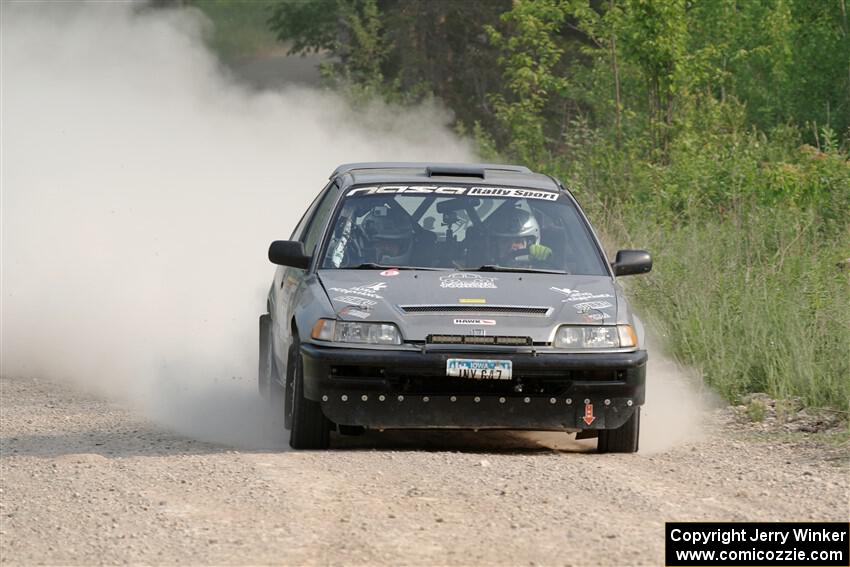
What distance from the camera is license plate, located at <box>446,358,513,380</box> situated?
854cm

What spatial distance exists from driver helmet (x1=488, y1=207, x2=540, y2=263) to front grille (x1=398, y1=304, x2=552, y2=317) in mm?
877

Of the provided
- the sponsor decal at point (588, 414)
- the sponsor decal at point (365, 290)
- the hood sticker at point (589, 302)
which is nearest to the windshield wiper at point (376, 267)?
the sponsor decal at point (365, 290)

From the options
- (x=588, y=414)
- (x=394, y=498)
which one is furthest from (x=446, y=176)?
(x=394, y=498)

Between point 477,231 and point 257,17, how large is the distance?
45.9 meters

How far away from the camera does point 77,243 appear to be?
17.9 metres

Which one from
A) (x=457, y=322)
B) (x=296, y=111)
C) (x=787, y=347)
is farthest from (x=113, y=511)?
(x=296, y=111)

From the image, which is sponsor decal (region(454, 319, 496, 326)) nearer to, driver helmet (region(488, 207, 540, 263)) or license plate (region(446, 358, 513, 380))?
license plate (region(446, 358, 513, 380))

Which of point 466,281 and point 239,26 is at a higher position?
point 466,281

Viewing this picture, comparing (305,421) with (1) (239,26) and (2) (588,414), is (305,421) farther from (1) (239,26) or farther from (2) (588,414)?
(1) (239,26)

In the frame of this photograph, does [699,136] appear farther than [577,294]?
Yes

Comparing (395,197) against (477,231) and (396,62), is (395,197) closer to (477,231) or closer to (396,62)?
(477,231)

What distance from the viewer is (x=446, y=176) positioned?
1016 centimetres

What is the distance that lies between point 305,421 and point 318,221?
1.85 metres

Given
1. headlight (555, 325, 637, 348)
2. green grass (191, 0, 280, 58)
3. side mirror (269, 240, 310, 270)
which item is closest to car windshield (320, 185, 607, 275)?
side mirror (269, 240, 310, 270)
